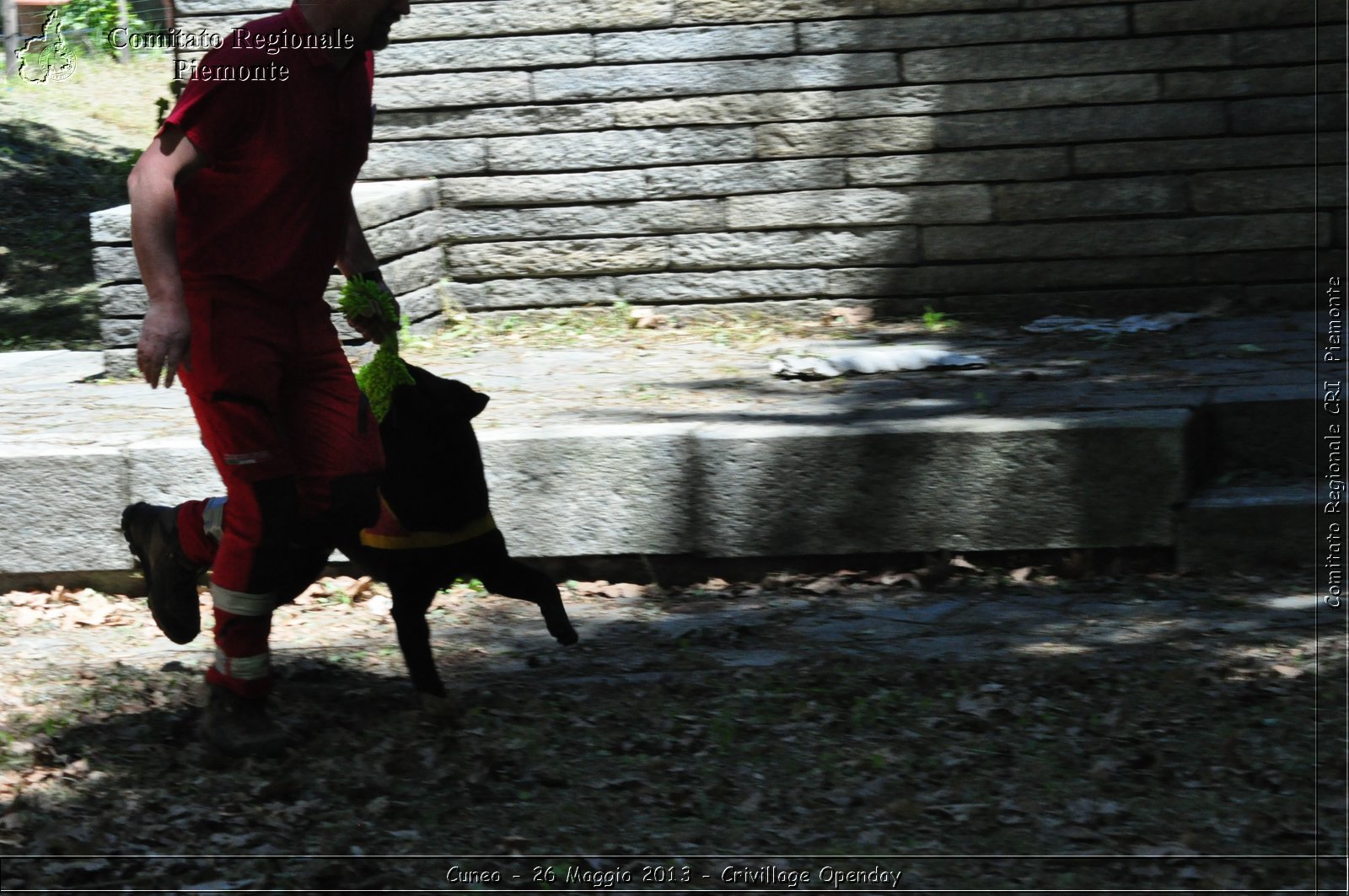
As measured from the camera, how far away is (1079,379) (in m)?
6.03

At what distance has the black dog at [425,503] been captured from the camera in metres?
4.08

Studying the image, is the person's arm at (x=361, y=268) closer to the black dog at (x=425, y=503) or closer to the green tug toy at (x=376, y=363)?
the green tug toy at (x=376, y=363)

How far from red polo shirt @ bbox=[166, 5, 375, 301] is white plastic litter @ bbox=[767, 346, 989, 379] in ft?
9.66

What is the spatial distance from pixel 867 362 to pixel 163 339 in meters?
3.63

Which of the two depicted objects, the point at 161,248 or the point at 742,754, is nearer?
the point at 161,248

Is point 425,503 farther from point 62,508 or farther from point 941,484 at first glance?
point 62,508

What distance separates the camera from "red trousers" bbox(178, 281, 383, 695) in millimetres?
3746

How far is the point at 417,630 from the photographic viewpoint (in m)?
4.16

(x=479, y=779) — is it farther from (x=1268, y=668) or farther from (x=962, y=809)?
(x=1268, y=668)

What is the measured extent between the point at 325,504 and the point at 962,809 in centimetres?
176

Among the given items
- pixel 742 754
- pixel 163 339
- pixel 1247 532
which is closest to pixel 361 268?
pixel 163 339

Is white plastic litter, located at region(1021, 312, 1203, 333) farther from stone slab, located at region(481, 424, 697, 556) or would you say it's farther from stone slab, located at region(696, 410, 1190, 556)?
stone slab, located at region(481, 424, 697, 556)

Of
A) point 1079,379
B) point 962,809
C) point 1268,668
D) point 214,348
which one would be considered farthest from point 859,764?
point 1079,379
